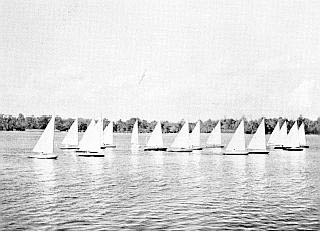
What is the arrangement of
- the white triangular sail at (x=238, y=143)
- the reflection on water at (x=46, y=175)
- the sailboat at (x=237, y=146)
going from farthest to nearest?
1. the sailboat at (x=237, y=146)
2. the white triangular sail at (x=238, y=143)
3. the reflection on water at (x=46, y=175)

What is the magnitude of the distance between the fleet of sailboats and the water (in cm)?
438

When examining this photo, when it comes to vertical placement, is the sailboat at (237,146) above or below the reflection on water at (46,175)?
above

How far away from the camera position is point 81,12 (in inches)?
658

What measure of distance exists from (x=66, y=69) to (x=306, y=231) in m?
12.4

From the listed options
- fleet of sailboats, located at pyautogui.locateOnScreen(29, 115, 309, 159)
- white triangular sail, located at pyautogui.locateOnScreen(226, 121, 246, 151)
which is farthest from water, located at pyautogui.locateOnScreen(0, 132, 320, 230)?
white triangular sail, located at pyautogui.locateOnScreen(226, 121, 246, 151)

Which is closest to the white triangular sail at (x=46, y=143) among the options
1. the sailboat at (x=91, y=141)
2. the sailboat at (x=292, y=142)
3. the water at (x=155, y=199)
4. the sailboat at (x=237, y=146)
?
the water at (x=155, y=199)

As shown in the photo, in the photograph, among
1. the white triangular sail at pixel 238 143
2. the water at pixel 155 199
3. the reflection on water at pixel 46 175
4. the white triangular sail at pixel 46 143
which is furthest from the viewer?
the white triangular sail at pixel 238 143

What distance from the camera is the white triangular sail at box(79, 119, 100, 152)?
41.1m

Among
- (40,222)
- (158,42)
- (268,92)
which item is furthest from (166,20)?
(40,222)

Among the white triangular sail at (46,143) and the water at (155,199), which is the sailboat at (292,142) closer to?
the water at (155,199)

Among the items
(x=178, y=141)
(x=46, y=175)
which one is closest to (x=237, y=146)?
(x=178, y=141)

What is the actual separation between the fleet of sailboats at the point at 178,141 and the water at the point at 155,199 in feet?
14.4

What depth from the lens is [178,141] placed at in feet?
167

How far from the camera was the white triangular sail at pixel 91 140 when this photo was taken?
4106cm
